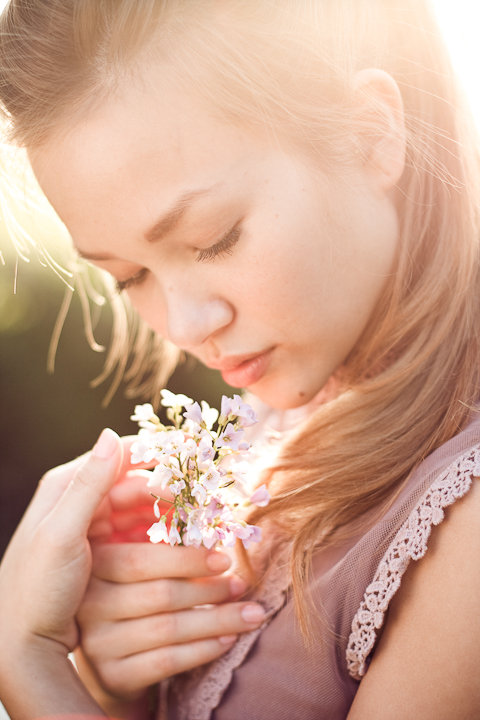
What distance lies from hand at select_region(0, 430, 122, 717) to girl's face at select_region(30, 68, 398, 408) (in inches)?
16.4

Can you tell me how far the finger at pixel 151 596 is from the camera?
1715mm

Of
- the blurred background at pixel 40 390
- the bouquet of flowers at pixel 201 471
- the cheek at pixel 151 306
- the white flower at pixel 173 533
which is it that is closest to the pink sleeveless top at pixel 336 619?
the bouquet of flowers at pixel 201 471

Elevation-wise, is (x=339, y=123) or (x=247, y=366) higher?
(x=339, y=123)

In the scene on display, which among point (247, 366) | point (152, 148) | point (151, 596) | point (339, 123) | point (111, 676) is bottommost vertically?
point (111, 676)

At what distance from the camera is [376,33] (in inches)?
69.0

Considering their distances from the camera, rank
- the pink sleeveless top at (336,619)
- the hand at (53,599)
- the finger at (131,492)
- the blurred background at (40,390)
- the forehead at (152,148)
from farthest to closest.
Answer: the blurred background at (40,390)
the finger at (131,492)
the hand at (53,599)
the forehead at (152,148)
the pink sleeveless top at (336,619)

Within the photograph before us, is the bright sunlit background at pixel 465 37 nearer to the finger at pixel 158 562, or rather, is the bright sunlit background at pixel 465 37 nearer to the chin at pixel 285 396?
the chin at pixel 285 396

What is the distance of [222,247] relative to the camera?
1.63 meters

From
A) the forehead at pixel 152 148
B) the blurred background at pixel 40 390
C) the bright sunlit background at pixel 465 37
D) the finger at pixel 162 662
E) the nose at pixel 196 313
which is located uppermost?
the bright sunlit background at pixel 465 37

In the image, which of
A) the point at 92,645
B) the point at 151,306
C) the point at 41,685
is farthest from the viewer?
the point at 151,306

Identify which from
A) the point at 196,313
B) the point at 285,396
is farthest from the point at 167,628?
the point at 196,313

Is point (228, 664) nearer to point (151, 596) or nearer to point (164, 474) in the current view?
point (151, 596)

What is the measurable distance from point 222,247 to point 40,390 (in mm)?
2998

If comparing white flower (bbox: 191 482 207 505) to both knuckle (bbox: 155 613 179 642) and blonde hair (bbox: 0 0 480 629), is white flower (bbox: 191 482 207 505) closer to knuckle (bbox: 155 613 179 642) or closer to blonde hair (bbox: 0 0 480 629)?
blonde hair (bbox: 0 0 480 629)
